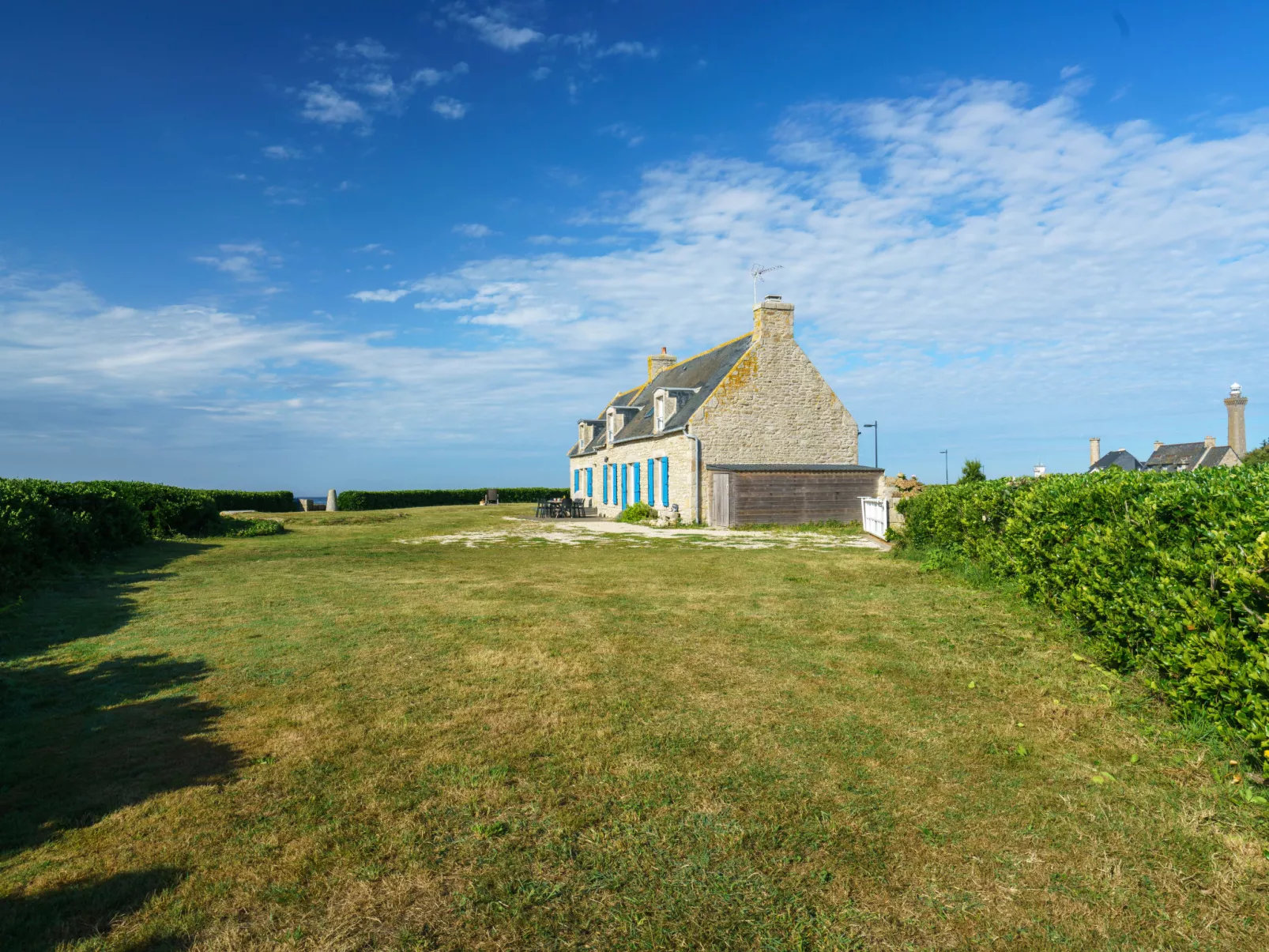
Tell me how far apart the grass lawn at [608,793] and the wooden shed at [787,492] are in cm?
1418

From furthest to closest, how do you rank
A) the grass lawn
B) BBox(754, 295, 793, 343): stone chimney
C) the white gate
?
BBox(754, 295, 793, 343): stone chimney → the white gate → the grass lawn

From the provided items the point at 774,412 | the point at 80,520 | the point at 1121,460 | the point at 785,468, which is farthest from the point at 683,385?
the point at 1121,460

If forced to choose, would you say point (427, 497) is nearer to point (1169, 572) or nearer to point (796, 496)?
point (796, 496)

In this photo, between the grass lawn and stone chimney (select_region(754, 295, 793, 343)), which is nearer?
the grass lawn

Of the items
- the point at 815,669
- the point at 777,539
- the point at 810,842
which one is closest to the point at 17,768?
the point at 810,842

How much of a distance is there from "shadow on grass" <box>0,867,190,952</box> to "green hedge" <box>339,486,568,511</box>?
132ft

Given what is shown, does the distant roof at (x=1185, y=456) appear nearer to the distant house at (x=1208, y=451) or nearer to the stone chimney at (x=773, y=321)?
the distant house at (x=1208, y=451)

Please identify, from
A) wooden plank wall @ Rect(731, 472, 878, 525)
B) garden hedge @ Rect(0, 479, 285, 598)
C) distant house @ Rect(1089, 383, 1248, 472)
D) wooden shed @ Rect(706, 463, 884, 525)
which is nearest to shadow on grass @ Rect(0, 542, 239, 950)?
garden hedge @ Rect(0, 479, 285, 598)

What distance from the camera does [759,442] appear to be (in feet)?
78.1

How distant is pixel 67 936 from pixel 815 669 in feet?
16.4

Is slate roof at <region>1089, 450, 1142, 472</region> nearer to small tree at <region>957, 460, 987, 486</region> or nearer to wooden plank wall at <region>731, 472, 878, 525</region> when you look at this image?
wooden plank wall at <region>731, 472, 878, 525</region>

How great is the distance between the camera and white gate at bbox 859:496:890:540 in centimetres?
1789

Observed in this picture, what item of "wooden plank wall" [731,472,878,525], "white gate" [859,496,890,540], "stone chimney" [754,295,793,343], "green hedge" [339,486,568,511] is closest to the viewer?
"white gate" [859,496,890,540]

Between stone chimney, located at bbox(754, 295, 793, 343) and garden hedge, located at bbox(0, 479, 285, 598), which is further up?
stone chimney, located at bbox(754, 295, 793, 343)
